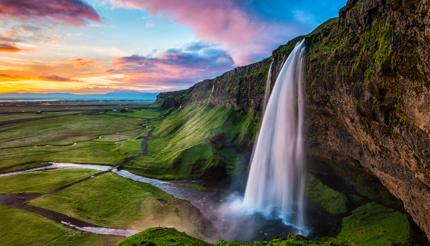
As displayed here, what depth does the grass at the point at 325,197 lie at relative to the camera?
39.6m

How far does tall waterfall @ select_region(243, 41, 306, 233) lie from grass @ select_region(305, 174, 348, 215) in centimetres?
126

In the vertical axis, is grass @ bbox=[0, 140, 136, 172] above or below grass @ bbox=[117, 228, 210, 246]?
below

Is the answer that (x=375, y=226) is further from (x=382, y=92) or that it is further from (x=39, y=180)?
(x=39, y=180)

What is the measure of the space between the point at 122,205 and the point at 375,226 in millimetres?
35361

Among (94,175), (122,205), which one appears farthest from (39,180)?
(122,205)

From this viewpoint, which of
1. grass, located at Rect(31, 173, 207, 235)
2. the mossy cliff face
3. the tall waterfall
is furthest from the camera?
the tall waterfall

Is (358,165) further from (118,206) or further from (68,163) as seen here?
(68,163)

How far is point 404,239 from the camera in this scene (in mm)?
28266

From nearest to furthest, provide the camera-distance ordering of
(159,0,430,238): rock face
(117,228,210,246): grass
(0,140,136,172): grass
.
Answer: (117,228,210,246): grass
(159,0,430,238): rock face
(0,140,136,172): grass

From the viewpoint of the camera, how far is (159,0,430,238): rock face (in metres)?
19.9

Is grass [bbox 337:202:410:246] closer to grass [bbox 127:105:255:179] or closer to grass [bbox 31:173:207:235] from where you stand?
grass [bbox 31:173:207:235]

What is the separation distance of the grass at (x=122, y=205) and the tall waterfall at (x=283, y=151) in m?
11.0

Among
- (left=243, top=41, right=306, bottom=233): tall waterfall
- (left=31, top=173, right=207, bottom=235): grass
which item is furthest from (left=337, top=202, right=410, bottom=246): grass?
(left=31, top=173, right=207, bottom=235): grass

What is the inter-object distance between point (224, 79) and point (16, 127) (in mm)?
112343
